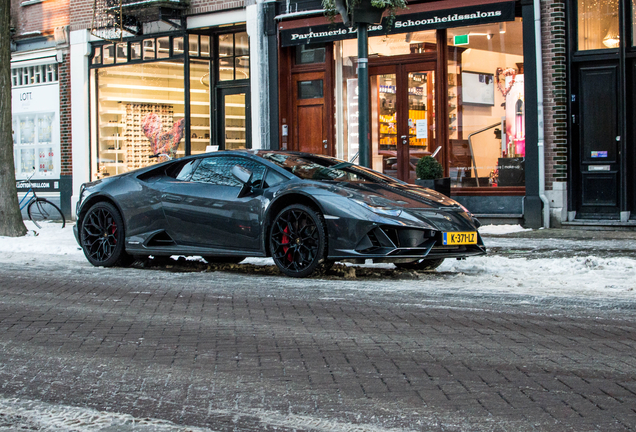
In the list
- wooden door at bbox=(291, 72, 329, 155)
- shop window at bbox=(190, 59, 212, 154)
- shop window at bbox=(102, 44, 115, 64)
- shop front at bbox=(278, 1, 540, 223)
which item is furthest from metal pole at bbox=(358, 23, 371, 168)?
shop window at bbox=(102, 44, 115, 64)

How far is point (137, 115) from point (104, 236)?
37.4 ft

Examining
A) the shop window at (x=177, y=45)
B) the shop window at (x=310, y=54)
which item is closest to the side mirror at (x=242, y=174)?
the shop window at (x=310, y=54)

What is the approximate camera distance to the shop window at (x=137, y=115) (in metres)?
19.8

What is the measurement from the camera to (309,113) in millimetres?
18016

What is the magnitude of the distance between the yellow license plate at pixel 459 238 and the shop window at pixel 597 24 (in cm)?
768

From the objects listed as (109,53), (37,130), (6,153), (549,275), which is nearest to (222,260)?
(549,275)

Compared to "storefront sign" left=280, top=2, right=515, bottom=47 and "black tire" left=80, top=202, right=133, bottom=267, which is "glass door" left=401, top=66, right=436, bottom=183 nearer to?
"storefront sign" left=280, top=2, right=515, bottom=47

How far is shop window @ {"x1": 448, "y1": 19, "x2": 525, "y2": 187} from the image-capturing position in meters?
15.0

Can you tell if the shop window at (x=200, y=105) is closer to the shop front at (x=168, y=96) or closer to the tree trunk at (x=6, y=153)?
the shop front at (x=168, y=96)

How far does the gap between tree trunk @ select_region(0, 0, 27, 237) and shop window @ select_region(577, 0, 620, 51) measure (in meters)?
10.4

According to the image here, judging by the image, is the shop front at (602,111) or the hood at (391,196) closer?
the hood at (391,196)

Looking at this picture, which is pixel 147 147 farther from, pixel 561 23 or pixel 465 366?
pixel 465 366

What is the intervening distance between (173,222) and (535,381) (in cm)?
574

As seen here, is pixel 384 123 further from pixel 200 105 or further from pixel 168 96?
pixel 168 96
